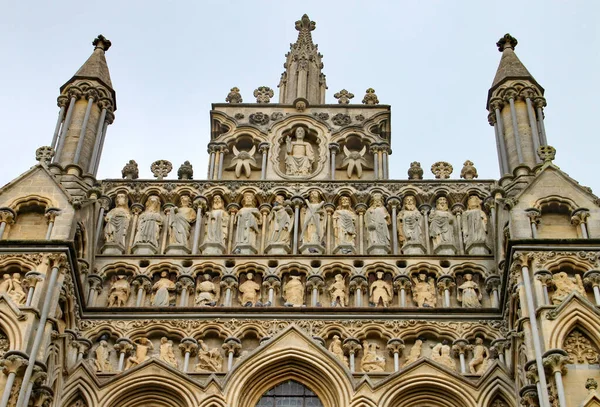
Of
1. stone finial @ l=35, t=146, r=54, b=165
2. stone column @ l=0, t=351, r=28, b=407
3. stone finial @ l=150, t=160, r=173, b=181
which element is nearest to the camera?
stone column @ l=0, t=351, r=28, b=407

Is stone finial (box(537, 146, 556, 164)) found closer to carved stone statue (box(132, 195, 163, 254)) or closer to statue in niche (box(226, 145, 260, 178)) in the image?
statue in niche (box(226, 145, 260, 178))

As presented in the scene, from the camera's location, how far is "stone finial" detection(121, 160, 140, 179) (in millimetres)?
20750

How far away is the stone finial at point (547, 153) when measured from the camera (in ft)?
62.8

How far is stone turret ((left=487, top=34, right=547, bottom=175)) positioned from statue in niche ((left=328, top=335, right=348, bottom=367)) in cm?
387

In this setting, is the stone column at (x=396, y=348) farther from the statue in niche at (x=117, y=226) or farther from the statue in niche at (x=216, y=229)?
the statue in niche at (x=117, y=226)

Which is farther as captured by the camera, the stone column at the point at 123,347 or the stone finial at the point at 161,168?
the stone finial at the point at 161,168

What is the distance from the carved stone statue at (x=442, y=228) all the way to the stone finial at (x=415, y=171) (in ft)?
2.16

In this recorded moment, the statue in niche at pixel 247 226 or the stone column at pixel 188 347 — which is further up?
the statue in niche at pixel 247 226

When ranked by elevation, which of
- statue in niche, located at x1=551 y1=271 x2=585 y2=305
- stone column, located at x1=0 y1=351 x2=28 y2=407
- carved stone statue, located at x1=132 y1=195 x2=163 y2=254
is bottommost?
stone column, located at x1=0 y1=351 x2=28 y2=407

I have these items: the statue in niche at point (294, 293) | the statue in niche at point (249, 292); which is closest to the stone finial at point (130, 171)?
the statue in niche at point (249, 292)

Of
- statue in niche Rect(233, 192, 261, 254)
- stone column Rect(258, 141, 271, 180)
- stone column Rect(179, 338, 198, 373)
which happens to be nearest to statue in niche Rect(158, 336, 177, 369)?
stone column Rect(179, 338, 198, 373)

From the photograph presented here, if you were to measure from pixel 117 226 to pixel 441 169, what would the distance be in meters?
4.70

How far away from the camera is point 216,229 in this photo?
1966cm

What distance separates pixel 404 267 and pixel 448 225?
111cm
